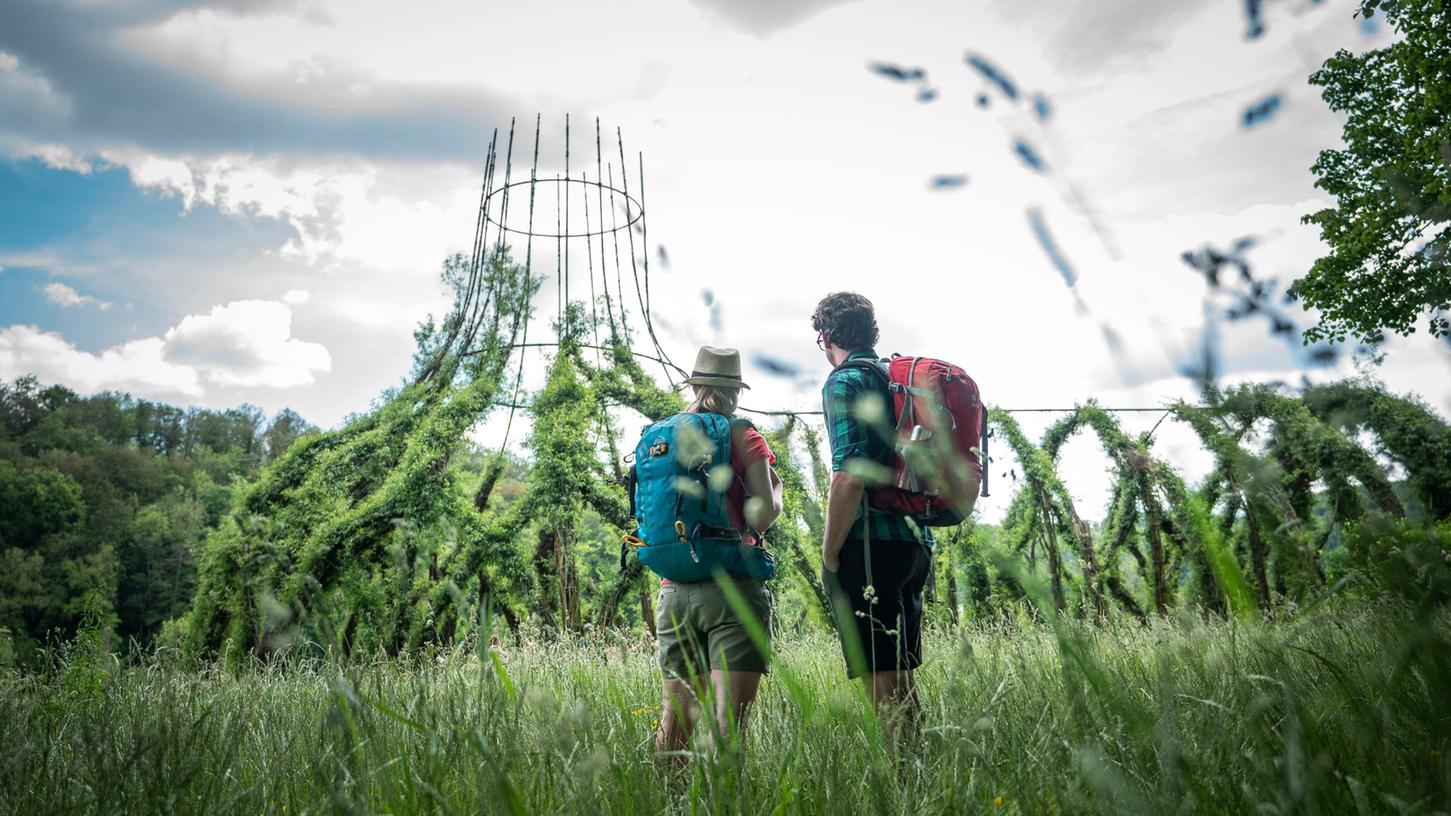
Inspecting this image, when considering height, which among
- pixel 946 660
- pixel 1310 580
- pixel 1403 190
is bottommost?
pixel 946 660

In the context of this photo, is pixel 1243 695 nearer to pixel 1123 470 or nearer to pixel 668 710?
pixel 668 710

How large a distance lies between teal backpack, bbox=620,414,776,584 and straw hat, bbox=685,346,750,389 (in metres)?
0.22

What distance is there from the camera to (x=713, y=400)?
3508 mm

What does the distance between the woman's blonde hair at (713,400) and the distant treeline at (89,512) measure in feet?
121

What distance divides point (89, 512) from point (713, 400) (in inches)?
2506

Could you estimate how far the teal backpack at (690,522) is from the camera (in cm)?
305

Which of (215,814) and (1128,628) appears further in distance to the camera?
(1128,628)

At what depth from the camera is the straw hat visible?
3461 mm

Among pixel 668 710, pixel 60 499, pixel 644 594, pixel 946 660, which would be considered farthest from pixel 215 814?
pixel 60 499

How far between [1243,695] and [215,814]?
218cm

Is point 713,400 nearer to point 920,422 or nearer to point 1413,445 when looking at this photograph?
point 920,422

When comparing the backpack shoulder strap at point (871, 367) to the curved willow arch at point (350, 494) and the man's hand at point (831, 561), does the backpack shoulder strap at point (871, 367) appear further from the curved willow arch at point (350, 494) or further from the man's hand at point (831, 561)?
the curved willow arch at point (350, 494)

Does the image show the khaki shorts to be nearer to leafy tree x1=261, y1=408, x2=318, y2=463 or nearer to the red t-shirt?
the red t-shirt

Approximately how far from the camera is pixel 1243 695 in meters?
1.63
